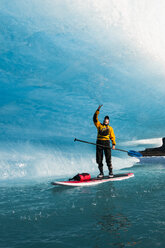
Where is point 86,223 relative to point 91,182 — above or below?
A: below

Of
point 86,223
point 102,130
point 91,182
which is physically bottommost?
point 86,223

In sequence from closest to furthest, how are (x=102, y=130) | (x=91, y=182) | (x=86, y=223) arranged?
(x=86, y=223)
(x=91, y=182)
(x=102, y=130)

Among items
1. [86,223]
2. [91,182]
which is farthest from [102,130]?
[86,223]

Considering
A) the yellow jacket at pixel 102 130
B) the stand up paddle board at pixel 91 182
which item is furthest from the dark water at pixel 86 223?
the yellow jacket at pixel 102 130

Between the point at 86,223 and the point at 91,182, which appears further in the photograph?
the point at 91,182

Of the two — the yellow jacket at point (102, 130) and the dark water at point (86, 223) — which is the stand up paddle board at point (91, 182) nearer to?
the yellow jacket at point (102, 130)

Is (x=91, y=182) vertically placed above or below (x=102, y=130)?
below

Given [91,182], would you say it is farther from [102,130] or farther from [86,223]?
[86,223]

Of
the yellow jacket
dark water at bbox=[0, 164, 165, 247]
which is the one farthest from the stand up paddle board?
dark water at bbox=[0, 164, 165, 247]

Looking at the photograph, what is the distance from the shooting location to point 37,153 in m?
16.3

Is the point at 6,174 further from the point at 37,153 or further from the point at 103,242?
the point at 103,242

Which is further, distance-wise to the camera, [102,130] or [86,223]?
[102,130]

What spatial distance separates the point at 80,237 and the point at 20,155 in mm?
12804

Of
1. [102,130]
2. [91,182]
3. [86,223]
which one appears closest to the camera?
[86,223]
